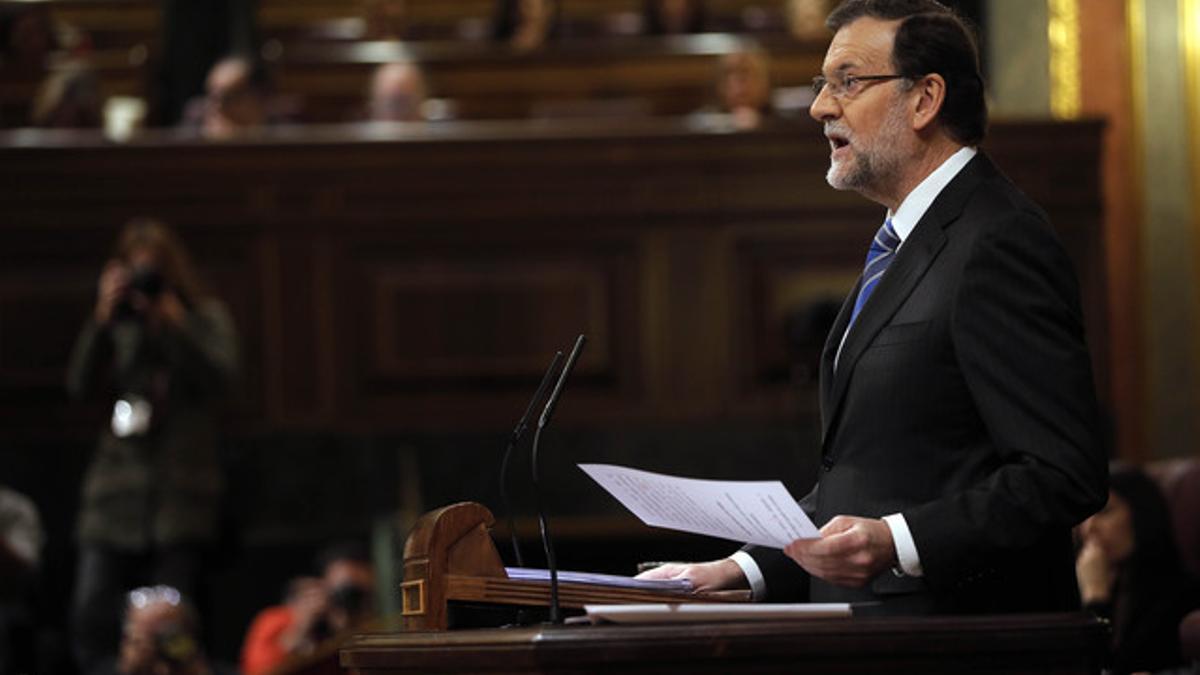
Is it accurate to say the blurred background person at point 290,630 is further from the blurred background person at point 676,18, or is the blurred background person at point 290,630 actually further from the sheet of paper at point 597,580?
the blurred background person at point 676,18

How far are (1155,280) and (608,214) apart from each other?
1.92m

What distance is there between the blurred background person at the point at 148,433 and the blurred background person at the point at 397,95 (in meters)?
1.36

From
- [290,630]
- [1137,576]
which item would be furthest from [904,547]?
[290,630]

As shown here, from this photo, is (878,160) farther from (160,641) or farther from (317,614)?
(317,614)

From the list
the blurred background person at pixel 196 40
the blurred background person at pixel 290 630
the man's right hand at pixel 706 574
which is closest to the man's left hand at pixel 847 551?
the man's right hand at pixel 706 574

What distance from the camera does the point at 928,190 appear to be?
2449mm

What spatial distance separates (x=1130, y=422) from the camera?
23.8 feet

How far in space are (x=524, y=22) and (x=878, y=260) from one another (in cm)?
703

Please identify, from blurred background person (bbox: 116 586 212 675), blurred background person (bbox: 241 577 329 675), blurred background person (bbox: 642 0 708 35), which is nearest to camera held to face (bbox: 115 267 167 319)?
blurred background person (bbox: 241 577 329 675)

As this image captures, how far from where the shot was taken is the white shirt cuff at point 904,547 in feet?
7.10

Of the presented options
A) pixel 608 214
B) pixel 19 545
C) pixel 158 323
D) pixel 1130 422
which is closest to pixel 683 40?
pixel 608 214

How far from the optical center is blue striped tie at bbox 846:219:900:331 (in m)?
2.48

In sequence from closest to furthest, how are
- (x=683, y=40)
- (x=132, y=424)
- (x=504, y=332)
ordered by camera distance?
1. (x=132, y=424)
2. (x=504, y=332)
3. (x=683, y=40)

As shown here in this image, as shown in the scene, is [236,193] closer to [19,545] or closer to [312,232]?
[312,232]
